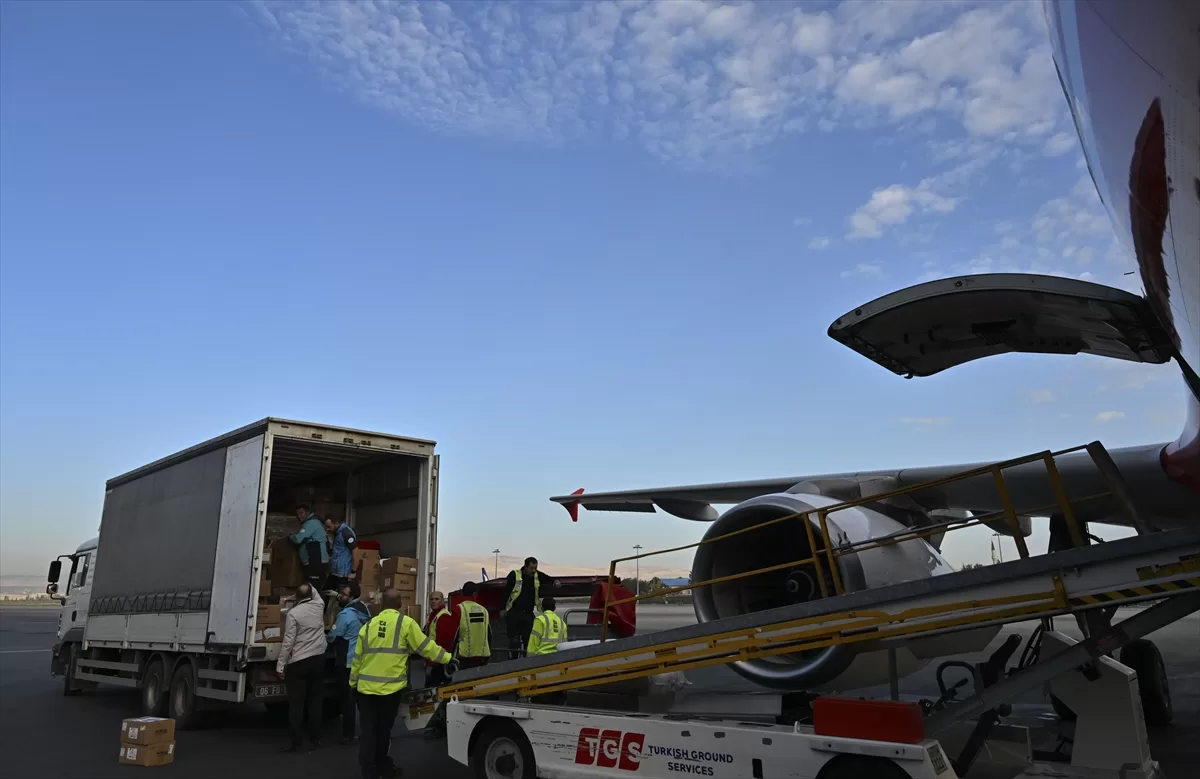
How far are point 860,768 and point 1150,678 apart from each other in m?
6.53

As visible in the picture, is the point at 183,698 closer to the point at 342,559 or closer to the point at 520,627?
the point at 342,559

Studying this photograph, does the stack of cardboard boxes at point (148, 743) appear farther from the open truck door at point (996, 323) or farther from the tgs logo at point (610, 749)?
the open truck door at point (996, 323)

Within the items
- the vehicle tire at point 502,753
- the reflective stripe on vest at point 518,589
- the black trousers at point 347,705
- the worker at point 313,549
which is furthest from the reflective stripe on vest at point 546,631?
the worker at point 313,549

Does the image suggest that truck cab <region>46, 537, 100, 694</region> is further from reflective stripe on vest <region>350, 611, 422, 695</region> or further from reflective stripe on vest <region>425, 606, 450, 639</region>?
reflective stripe on vest <region>350, 611, 422, 695</region>

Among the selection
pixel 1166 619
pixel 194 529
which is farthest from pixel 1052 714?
pixel 194 529

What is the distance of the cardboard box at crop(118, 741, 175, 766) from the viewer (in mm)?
7766

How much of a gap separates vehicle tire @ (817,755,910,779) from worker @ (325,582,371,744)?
17.3ft

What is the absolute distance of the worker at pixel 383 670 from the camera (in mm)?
7113

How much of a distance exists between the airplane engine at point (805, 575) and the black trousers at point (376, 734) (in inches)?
108


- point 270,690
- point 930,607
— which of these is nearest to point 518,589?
point 270,690

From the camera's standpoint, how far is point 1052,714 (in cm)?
1004

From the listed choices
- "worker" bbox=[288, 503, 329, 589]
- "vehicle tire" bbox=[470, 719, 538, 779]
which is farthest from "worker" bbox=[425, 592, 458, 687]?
"vehicle tire" bbox=[470, 719, 538, 779]

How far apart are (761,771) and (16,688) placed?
14.4 m

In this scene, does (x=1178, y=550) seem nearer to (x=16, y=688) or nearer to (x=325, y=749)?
(x=325, y=749)
